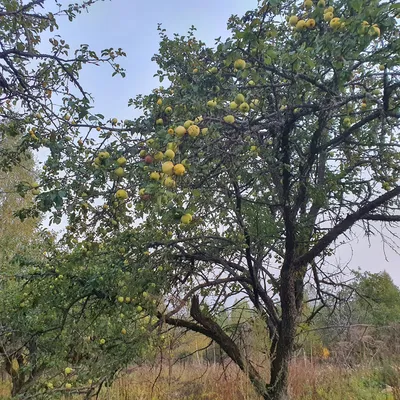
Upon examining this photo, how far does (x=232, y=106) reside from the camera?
187cm

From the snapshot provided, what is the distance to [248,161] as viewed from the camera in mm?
2660

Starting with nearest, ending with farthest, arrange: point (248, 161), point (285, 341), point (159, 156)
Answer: point (159, 156), point (248, 161), point (285, 341)

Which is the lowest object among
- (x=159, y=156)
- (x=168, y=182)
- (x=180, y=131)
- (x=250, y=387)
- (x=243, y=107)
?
(x=250, y=387)

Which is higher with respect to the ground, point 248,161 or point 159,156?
point 248,161

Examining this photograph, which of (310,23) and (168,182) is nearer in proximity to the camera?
(168,182)

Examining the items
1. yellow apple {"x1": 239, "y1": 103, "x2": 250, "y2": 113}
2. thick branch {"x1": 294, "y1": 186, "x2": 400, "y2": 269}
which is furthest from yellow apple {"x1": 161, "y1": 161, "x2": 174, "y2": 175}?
thick branch {"x1": 294, "y1": 186, "x2": 400, "y2": 269}

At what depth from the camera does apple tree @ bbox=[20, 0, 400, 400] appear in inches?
67.1

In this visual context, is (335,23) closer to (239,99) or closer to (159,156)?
(239,99)

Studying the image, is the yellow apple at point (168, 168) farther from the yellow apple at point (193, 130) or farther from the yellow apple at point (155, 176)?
the yellow apple at point (193, 130)

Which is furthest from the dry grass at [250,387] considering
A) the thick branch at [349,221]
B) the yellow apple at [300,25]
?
the yellow apple at [300,25]

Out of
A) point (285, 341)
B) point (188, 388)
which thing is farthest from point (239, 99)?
point (188, 388)

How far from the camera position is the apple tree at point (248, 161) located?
1.71 metres

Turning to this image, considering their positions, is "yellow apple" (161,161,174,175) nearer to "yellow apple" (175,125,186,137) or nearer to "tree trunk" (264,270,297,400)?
"yellow apple" (175,125,186,137)

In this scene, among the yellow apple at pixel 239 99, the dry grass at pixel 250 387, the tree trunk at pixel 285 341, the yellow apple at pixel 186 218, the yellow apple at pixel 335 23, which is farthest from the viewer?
the dry grass at pixel 250 387
